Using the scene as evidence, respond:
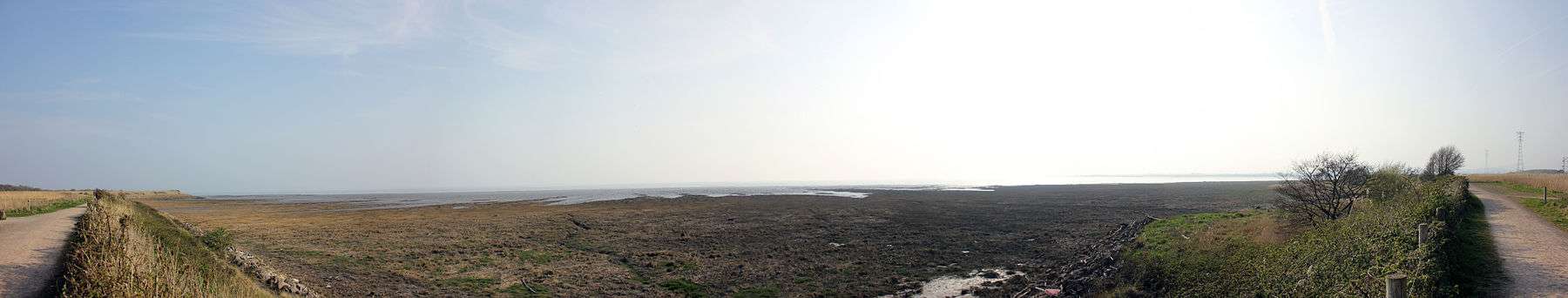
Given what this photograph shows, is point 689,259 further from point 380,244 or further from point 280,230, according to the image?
point 280,230

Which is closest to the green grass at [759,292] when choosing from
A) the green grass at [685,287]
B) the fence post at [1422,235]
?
the green grass at [685,287]

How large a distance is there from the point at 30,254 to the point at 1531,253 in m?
33.5

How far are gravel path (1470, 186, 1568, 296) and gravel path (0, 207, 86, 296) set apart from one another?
25.2 m

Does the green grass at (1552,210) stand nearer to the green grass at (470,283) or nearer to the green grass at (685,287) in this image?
the green grass at (685,287)

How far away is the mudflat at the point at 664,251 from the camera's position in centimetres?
1789

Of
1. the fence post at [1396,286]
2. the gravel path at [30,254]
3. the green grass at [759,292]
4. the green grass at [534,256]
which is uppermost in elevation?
the fence post at [1396,286]

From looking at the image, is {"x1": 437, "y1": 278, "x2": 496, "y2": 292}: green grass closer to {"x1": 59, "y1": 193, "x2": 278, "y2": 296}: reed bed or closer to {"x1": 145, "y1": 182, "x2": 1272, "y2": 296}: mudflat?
{"x1": 145, "y1": 182, "x2": 1272, "y2": 296}: mudflat

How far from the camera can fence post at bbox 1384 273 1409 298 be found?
749 centimetres

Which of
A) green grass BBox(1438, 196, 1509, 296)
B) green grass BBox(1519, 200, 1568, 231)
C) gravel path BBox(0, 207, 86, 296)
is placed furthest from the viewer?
green grass BBox(1519, 200, 1568, 231)

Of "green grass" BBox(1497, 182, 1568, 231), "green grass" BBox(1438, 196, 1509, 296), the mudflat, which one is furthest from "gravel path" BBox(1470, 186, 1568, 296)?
the mudflat

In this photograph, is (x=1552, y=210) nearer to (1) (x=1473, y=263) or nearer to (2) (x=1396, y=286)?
(1) (x=1473, y=263)

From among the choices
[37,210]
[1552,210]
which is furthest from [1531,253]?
[37,210]

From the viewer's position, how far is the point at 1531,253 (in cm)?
1352

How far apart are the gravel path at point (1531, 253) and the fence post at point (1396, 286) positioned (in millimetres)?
4978
